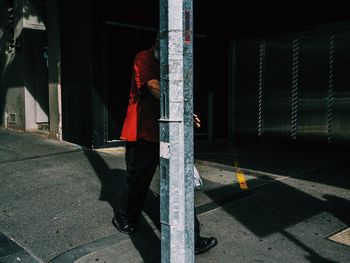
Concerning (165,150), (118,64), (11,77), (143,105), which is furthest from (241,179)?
(11,77)

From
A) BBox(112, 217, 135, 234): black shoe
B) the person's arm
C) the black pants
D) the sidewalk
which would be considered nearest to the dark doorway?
the sidewalk

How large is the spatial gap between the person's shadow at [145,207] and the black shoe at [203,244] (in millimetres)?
346

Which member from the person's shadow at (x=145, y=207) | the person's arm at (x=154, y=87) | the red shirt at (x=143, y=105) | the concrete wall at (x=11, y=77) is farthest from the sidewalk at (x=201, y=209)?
the concrete wall at (x=11, y=77)

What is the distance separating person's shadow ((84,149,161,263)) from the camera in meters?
3.78

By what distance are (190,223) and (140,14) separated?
7.07 meters

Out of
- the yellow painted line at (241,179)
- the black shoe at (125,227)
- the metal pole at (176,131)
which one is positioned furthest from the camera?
the yellow painted line at (241,179)

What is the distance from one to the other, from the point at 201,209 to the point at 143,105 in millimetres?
1595

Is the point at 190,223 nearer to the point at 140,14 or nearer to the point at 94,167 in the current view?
the point at 94,167

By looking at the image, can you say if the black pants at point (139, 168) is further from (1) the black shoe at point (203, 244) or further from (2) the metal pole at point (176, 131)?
(2) the metal pole at point (176, 131)

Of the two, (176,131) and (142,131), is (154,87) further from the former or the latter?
(176,131)

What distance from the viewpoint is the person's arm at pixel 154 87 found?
3.60 metres

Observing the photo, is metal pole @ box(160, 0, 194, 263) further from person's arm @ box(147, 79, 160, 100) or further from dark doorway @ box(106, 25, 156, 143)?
dark doorway @ box(106, 25, 156, 143)

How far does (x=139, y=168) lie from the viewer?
12.7 feet

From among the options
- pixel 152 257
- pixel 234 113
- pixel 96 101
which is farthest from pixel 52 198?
pixel 234 113
